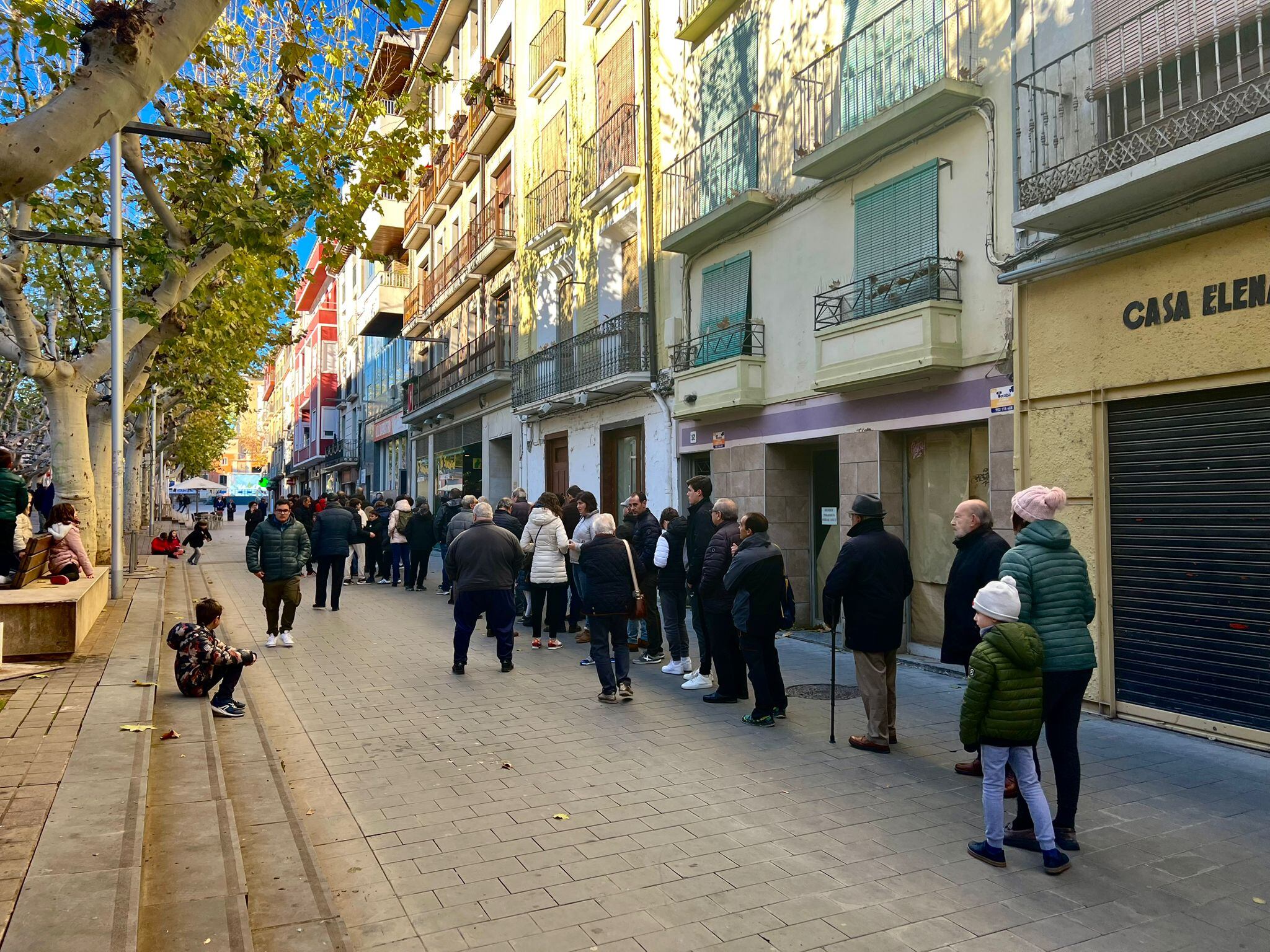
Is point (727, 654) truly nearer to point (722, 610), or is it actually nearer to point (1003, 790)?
point (722, 610)

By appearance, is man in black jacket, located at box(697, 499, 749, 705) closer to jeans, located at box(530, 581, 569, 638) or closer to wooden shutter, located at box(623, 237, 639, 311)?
jeans, located at box(530, 581, 569, 638)

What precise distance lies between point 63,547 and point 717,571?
7.68 m

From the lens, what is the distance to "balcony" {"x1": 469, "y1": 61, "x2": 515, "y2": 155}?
75.9 ft

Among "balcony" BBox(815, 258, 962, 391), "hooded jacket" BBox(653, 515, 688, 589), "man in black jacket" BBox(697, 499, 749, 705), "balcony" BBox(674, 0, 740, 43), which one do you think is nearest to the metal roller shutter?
"balcony" BBox(815, 258, 962, 391)

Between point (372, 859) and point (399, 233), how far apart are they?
112 ft

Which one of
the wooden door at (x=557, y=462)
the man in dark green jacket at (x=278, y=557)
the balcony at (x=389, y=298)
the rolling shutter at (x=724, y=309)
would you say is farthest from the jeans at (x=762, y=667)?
the balcony at (x=389, y=298)

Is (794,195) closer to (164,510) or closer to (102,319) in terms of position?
(102,319)

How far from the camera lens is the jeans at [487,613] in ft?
30.3

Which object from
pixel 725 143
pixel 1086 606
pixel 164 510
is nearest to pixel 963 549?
pixel 1086 606

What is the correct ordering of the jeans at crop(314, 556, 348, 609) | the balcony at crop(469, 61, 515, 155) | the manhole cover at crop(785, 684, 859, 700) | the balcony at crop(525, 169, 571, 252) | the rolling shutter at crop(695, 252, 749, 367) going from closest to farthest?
the manhole cover at crop(785, 684, 859, 700) < the rolling shutter at crop(695, 252, 749, 367) < the jeans at crop(314, 556, 348, 609) < the balcony at crop(525, 169, 571, 252) < the balcony at crop(469, 61, 515, 155)

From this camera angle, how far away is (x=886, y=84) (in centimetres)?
1074

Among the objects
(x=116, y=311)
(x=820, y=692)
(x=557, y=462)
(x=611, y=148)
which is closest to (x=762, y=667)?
(x=820, y=692)

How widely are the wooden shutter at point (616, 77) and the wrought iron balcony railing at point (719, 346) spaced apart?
5206mm

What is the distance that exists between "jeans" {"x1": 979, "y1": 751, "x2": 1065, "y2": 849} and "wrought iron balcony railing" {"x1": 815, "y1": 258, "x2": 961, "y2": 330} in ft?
20.4
